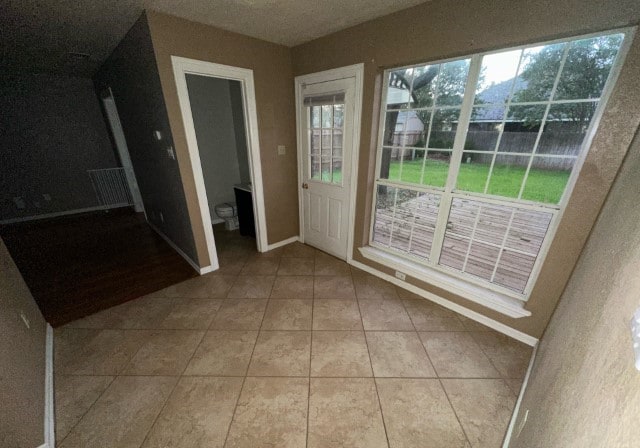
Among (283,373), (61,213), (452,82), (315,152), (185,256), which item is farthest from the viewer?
(61,213)

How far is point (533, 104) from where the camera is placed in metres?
1.48

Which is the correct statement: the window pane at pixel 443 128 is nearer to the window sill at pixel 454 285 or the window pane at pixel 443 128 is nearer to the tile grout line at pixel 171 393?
the window sill at pixel 454 285

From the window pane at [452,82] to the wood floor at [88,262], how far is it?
2.99 metres

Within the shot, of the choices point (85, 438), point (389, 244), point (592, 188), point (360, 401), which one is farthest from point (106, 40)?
point (592, 188)

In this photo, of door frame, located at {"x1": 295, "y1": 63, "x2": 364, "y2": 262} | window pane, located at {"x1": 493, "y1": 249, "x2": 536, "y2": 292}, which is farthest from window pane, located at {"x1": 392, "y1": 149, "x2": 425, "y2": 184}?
window pane, located at {"x1": 493, "y1": 249, "x2": 536, "y2": 292}

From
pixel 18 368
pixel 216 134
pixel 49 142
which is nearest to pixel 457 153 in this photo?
pixel 18 368

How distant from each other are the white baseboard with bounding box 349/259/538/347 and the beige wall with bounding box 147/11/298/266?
1.35m

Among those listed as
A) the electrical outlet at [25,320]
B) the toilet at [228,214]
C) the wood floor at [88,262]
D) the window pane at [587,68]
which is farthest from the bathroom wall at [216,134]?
the window pane at [587,68]

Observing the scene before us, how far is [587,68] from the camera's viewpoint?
1335 mm

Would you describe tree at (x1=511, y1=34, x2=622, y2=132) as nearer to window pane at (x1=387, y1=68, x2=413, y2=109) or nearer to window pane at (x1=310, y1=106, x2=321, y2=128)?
window pane at (x1=387, y1=68, x2=413, y2=109)

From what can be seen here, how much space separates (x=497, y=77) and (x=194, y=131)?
2486 millimetres

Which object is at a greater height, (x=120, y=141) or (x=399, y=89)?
(x=399, y=89)

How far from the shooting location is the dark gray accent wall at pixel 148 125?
6.81ft

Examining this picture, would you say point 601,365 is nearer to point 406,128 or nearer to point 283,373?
point 283,373
